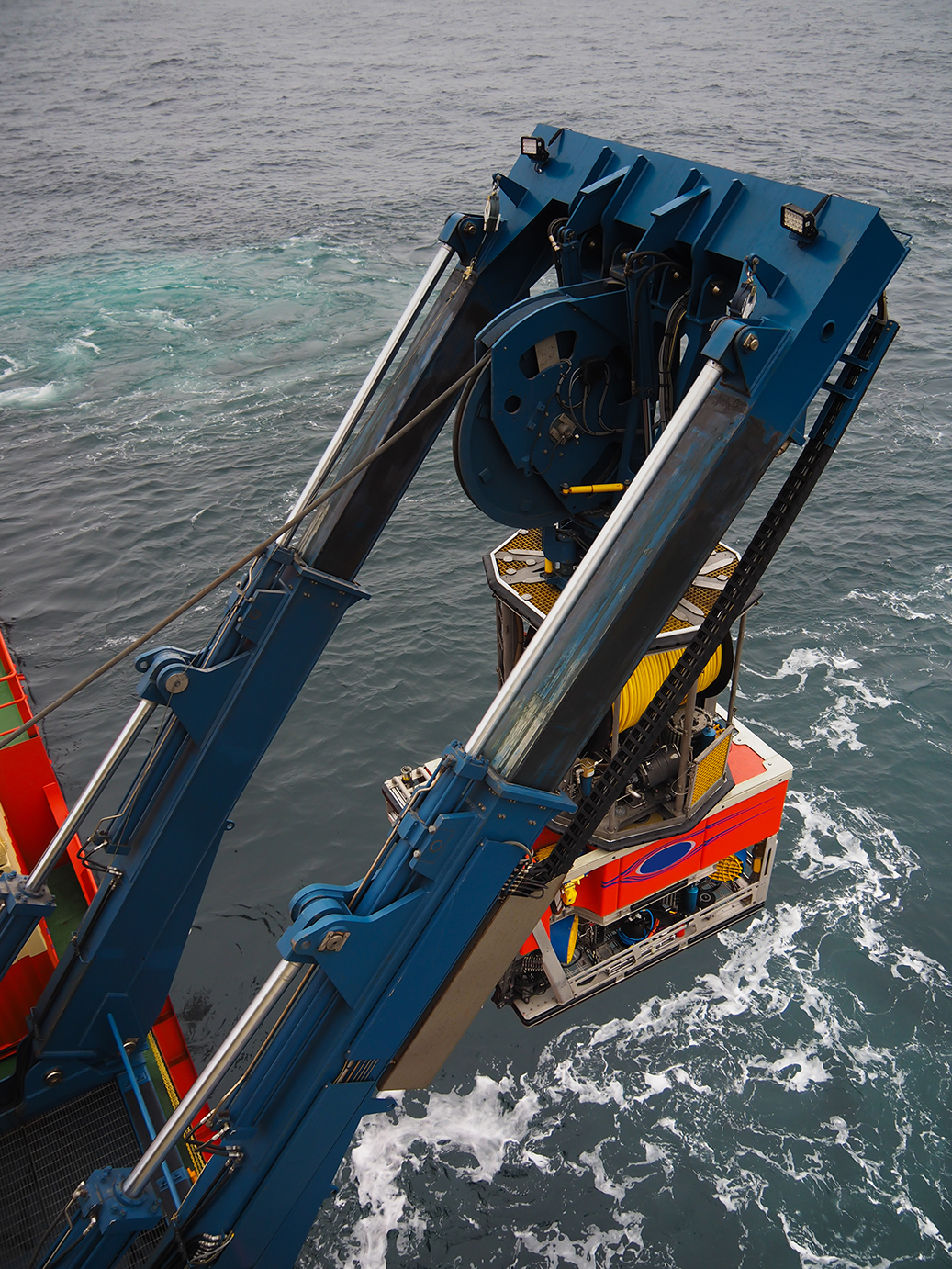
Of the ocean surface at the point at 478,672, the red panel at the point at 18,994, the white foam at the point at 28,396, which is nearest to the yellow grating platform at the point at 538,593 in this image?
the red panel at the point at 18,994

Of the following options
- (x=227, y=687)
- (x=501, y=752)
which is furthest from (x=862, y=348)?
(x=227, y=687)

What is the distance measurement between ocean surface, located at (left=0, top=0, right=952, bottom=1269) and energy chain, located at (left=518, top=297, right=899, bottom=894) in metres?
9.18

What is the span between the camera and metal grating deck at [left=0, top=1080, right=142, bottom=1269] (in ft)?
33.9

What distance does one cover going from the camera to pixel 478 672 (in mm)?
24172

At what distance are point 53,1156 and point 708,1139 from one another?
974 cm

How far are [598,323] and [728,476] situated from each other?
265cm

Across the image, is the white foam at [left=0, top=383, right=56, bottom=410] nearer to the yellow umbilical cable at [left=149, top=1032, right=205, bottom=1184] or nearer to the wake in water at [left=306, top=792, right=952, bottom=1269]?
the yellow umbilical cable at [left=149, top=1032, right=205, bottom=1184]

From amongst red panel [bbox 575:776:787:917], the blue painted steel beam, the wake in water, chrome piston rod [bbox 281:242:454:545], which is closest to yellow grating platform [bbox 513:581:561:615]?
the blue painted steel beam

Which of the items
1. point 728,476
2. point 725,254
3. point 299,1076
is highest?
point 725,254

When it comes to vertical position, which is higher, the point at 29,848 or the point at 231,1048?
the point at 231,1048

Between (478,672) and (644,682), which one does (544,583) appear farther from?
(478,672)

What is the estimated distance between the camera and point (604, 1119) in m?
15.2

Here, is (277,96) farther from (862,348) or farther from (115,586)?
(862,348)

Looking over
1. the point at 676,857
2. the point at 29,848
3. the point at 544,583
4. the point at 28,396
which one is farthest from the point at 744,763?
the point at 28,396
